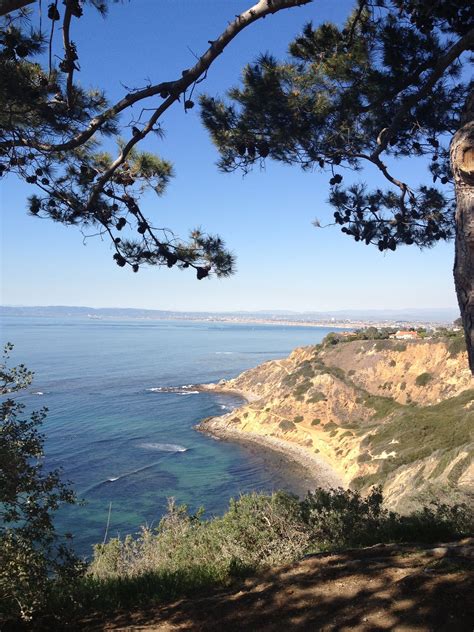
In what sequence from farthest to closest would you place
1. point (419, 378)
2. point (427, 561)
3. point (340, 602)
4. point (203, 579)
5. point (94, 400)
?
point (94, 400), point (419, 378), point (203, 579), point (427, 561), point (340, 602)

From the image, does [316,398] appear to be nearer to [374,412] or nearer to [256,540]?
[374,412]

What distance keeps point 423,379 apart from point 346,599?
46755 millimetres

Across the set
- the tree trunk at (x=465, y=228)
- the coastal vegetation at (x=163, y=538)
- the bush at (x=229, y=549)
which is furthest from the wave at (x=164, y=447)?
the tree trunk at (x=465, y=228)

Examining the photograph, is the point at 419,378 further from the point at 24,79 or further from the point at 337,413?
the point at 24,79

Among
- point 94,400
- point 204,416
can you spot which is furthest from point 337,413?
point 94,400

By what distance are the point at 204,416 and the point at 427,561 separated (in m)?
54.5

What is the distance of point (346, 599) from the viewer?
4.02 meters

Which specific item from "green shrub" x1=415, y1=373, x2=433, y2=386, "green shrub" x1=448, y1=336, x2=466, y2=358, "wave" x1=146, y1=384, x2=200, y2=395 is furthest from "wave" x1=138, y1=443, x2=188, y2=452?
"green shrub" x1=448, y1=336, x2=466, y2=358

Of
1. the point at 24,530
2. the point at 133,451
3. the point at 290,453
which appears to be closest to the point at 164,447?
the point at 133,451

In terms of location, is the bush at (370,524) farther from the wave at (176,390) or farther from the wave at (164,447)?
the wave at (176,390)

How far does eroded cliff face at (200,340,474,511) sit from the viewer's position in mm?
30825

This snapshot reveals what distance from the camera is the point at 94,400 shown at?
204ft

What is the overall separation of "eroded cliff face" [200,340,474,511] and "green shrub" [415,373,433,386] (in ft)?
0.32

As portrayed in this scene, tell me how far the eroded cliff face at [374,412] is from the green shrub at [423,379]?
0.32 feet
